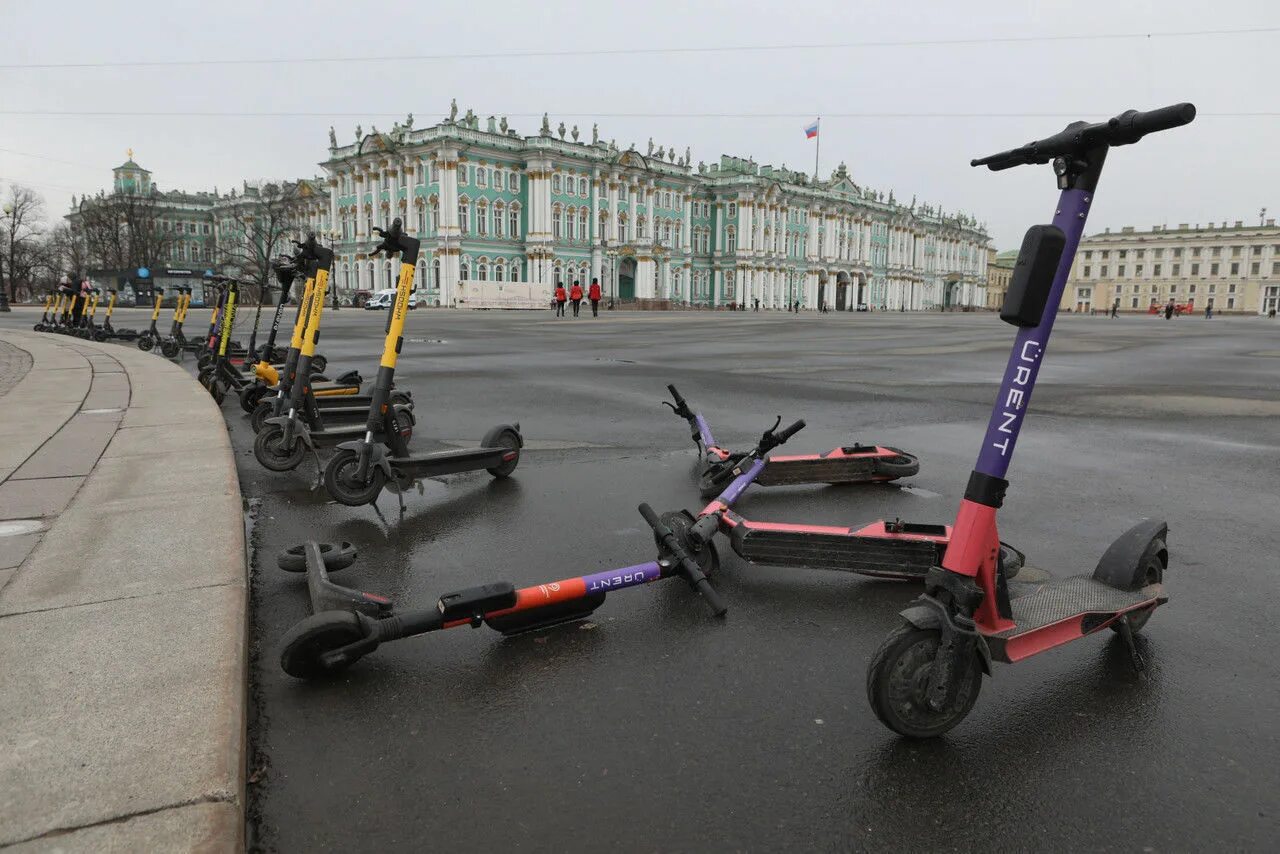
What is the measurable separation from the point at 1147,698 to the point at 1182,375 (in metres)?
15.3

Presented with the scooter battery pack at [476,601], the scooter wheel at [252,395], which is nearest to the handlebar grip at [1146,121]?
the scooter battery pack at [476,601]

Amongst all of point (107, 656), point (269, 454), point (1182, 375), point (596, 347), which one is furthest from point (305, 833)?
point (596, 347)

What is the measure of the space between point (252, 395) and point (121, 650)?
6.38m

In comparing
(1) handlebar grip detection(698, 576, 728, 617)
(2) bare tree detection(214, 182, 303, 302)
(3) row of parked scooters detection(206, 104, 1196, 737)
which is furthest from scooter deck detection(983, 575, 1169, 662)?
(2) bare tree detection(214, 182, 303, 302)

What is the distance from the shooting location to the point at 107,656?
2729mm

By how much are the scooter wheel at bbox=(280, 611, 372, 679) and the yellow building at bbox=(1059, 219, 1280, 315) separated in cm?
19313

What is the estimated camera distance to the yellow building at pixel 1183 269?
165625 mm

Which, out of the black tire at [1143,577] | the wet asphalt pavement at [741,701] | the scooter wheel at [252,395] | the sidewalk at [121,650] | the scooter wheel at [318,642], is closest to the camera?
the sidewalk at [121,650]

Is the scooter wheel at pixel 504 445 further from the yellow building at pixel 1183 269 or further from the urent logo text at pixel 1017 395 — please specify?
the yellow building at pixel 1183 269

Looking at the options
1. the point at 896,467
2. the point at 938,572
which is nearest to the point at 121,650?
the point at 938,572

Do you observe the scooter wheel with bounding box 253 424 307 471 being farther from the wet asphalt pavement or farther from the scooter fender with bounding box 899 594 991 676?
the scooter fender with bounding box 899 594 991 676

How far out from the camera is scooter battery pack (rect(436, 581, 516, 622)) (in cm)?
308

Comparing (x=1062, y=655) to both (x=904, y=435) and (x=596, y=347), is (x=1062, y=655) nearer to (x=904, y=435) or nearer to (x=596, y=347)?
(x=904, y=435)

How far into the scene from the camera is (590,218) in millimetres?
93500
